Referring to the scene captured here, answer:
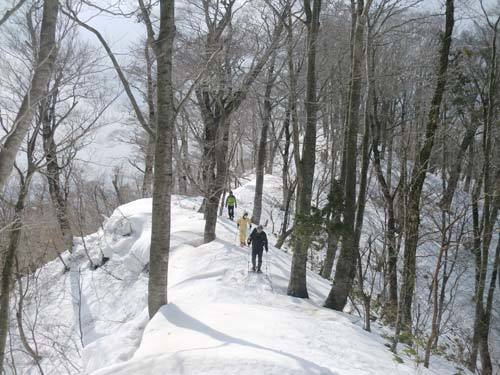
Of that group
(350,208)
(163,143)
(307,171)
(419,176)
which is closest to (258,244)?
(307,171)

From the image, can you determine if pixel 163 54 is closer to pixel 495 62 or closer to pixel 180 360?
pixel 180 360

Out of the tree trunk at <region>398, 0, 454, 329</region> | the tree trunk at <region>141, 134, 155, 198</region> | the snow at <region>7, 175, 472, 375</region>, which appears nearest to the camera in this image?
the snow at <region>7, 175, 472, 375</region>

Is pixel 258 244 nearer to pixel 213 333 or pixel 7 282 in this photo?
pixel 213 333

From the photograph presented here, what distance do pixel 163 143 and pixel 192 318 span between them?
2.96m

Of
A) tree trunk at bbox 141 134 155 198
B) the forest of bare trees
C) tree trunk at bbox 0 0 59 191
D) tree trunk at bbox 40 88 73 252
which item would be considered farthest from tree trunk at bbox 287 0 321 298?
tree trunk at bbox 141 134 155 198

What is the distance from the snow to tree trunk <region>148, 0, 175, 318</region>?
1.07 meters

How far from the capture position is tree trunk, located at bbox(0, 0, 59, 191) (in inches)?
129

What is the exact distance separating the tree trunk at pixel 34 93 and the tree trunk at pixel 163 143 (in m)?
2.46

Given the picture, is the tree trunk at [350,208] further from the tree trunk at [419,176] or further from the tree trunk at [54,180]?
the tree trunk at [54,180]

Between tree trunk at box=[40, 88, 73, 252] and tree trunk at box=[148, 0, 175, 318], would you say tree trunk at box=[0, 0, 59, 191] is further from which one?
tree trunk at box=[40, 88, 73, 252]

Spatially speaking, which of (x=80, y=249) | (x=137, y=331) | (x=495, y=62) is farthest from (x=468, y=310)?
(x=80, y=249)

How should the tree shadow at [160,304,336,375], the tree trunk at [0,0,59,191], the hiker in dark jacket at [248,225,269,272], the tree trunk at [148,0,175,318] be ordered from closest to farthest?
the tree trunk at [0,0,59,191], the tree shadow at [160,304,336,375], the tree trunk at [148,0,175,318], the hiker in dark jacket at [248,225,269,272]

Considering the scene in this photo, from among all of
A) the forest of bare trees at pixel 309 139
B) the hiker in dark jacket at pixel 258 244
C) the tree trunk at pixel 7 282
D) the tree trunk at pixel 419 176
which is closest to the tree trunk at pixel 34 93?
the forest of bare trees at pixel 309 139

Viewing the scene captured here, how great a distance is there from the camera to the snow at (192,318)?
4.50 m
